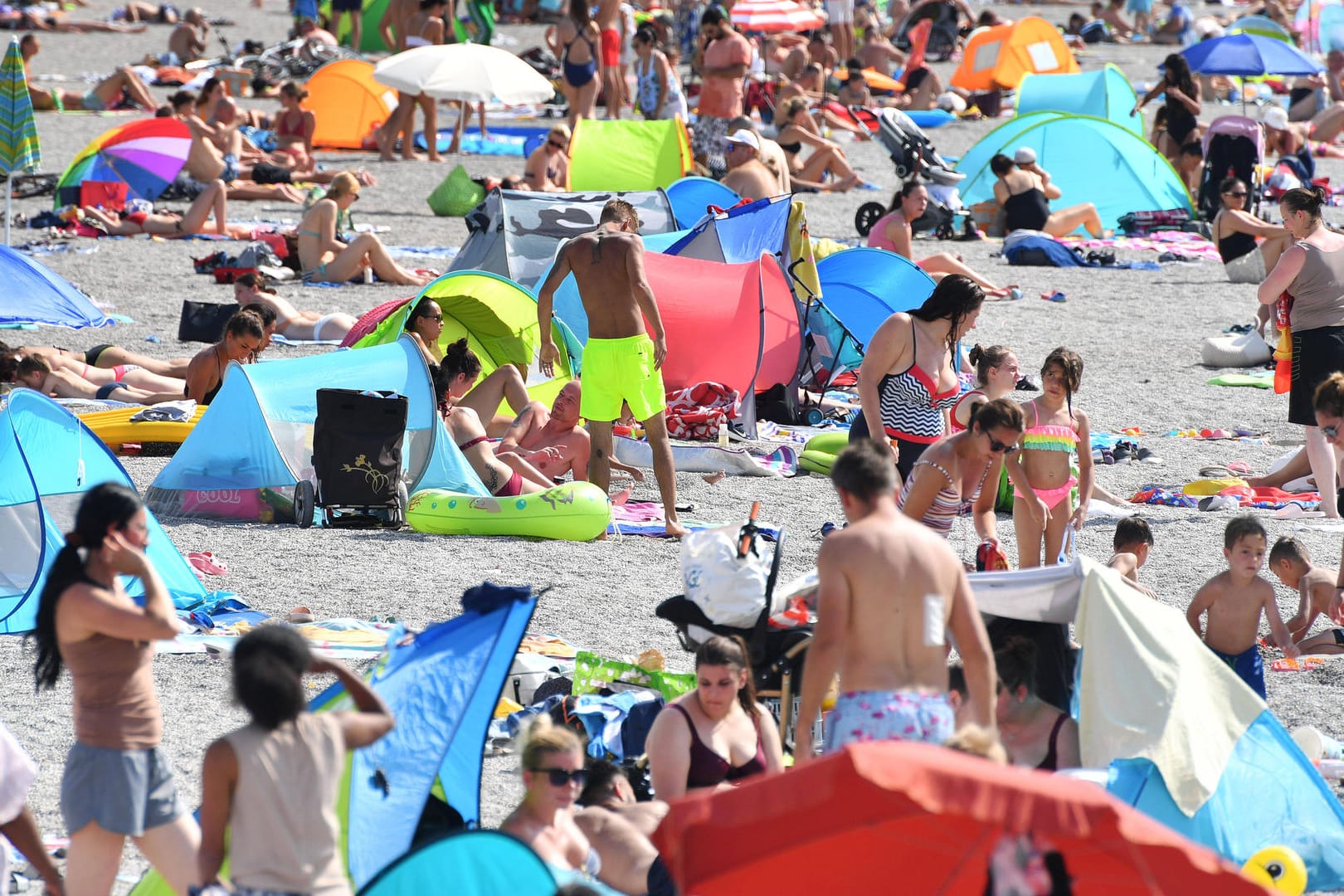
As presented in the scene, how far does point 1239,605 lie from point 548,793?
124 inches

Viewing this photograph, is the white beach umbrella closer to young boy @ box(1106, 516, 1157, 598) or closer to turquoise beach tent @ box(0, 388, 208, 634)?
turquoise beach tent @ box(0, 388, 208, 634)

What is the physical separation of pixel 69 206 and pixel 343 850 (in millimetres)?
12484

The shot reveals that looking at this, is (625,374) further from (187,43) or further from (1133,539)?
(187,43)

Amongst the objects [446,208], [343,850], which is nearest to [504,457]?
[343,850]

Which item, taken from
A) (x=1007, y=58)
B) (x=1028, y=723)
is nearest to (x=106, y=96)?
(x=1007, y=58)

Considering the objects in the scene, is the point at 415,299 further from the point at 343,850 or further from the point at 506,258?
the point at 343,850

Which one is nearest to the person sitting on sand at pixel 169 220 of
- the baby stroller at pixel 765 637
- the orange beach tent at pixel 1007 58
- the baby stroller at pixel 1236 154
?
the baby stroller at pixel 1236 154

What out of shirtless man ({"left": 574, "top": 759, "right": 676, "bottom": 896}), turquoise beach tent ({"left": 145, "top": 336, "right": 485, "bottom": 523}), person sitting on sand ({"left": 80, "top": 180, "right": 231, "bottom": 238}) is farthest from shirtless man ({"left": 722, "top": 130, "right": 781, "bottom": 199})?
shirtless man ({"left": 574, "top": 759, "right": 676, "bottom": 896})

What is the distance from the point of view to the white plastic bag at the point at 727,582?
503cm

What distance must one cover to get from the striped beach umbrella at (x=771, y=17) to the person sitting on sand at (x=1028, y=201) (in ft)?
29.0

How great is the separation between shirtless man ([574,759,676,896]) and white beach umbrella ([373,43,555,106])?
12.8 metres

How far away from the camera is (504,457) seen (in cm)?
866

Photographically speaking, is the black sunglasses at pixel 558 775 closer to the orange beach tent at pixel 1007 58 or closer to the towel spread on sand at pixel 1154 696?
the towel spread on sand at pixel 1154 696

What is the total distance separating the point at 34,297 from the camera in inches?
452
